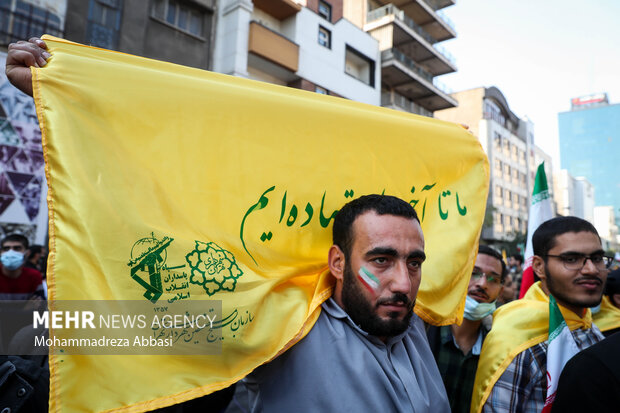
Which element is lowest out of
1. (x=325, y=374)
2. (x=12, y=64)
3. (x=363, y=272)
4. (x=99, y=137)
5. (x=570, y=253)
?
(x=325, y=374)

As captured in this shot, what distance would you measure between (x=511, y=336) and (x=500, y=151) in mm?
41145

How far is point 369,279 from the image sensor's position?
171 cm

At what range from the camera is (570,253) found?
7.73 feet

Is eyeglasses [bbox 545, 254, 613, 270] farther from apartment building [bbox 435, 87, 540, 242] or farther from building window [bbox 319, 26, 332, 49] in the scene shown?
apartment building [bbox 435, 87, 540, 242]

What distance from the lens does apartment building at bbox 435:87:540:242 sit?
37844 millimetres

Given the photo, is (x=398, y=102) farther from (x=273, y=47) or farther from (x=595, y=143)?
(x=595, y=143)

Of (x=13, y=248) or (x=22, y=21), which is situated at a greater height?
(x=22, y=21)

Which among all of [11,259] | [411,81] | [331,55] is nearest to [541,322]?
[11,259]

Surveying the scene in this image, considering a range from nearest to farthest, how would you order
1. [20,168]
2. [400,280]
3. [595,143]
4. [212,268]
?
[212,268] < [400,280] < [20,168] < [595,143]

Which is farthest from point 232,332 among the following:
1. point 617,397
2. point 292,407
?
point 617,397

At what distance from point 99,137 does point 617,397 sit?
187 centimetres

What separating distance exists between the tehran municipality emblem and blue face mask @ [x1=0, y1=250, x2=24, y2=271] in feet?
13.4

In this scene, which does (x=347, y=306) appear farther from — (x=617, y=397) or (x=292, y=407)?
(x=617, y=397)

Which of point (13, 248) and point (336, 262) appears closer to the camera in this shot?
point (336, 262)
